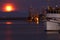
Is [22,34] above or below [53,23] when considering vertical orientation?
below

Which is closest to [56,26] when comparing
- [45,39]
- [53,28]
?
[53,28]

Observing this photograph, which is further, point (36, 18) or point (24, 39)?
point (36, 18)

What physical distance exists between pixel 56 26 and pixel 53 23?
0.57m

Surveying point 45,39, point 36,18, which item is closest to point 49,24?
point 45,39

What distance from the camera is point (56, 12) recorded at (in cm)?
3278

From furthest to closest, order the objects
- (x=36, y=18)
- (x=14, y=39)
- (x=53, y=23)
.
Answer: (x=36, y=18)
(x=53, y=23)
(x=14, y=39)

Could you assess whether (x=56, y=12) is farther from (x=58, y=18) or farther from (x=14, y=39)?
(x=14, y=39)

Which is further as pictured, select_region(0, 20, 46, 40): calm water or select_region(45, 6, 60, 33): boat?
select_region(45, 6, 60, 33): boat

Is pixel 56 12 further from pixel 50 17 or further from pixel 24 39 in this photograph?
pixel 24 39

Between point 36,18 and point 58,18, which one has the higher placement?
point 58,18

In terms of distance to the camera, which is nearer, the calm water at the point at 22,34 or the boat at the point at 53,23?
the calm water at the point at 22,34

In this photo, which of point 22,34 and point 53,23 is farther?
point 53,23

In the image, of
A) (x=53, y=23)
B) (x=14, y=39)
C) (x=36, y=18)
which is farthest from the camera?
(x=36, y=18)

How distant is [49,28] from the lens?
31.9 meters
